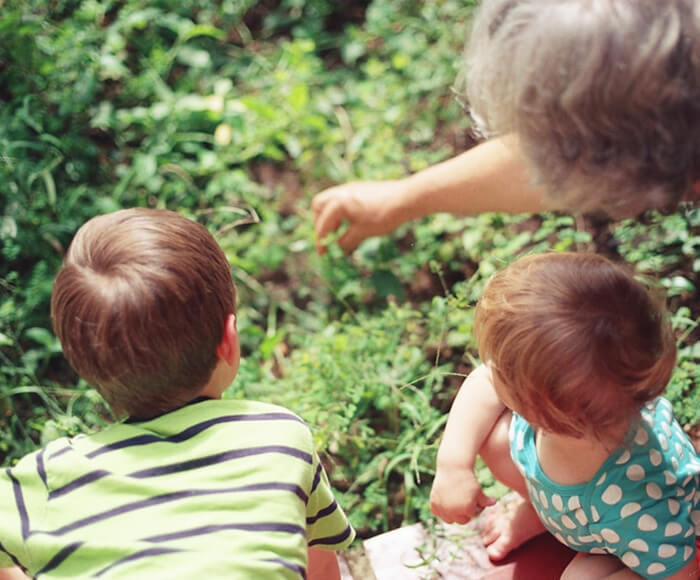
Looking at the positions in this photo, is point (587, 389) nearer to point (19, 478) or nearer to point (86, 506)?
point (86, 506)

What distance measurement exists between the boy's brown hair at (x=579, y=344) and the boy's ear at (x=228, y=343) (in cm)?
40

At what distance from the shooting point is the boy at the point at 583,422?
114cm

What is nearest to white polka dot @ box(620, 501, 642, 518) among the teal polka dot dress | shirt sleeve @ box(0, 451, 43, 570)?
the teal polka dot dress

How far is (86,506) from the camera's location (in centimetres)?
108

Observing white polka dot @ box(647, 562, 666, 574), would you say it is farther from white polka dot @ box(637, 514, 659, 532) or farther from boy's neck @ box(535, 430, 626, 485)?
boy's neck @ box(535, 430, 626, 485)

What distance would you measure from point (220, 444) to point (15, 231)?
52.6 inches

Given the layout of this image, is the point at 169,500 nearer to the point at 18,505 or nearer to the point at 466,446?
the point at 18,505

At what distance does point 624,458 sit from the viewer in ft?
4.14

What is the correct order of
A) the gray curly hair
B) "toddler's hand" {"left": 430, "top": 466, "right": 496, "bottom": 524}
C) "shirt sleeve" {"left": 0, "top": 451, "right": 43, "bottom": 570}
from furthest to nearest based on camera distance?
"toddler's hand" {"left": 430, "top": 466, "right": 496, "bottom": 524}
"shirt sleeve" {"left": 0, "top": 451, "right": 43, "bottom": 570}
the gray curly hair

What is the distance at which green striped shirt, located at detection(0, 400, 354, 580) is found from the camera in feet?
3.40

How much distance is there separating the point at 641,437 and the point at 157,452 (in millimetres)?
768

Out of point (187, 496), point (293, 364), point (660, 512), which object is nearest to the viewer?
point (187, 496)

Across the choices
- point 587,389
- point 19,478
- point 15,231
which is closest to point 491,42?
point 587,389

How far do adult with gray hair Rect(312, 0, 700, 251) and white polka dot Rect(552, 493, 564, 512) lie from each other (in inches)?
19.3
